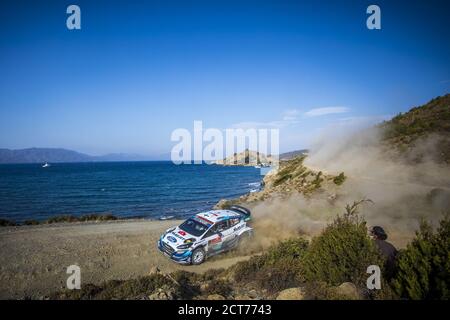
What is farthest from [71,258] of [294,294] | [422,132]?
[422,132]

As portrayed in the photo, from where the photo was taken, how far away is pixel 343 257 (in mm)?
7246

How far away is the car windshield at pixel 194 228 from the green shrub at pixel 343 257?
5770 mm

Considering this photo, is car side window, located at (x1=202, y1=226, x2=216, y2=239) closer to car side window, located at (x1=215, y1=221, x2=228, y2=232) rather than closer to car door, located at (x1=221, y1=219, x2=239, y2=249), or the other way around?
car side window, located at (x1=215, y1=221, x2=228, y2=232)

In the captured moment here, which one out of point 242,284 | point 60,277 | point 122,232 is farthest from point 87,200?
point 242,284

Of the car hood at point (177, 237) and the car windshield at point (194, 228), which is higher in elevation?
the car windshield at point (194, 228)

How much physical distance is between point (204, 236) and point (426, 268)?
335 inches

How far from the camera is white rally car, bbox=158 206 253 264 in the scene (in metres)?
11.9

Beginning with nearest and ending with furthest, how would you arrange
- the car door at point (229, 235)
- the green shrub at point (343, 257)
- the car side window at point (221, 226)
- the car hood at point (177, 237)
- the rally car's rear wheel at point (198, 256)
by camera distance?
the green shrub at point (343, 257) < the rally car's rear wheel at point (198, 256) < the car hood at point (177, 237) < the car side window at point (221, 226) < the car door at point (229, 235)

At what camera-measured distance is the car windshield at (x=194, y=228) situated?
12.5m

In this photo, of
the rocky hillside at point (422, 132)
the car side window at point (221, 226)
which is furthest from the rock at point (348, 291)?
the rocky hillside at point (422, 132)

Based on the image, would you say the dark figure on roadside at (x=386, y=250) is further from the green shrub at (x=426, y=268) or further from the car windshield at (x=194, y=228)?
the car windshield at (x=194, y=228)

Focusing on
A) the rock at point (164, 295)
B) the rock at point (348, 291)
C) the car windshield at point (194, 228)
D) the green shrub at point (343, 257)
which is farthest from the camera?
the car windshield at point (194, 228)
